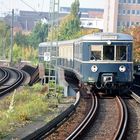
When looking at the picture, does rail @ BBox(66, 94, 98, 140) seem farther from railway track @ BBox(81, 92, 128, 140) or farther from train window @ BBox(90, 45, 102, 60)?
train window @ BBox(90, 45, 102, 60)

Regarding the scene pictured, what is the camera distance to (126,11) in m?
129

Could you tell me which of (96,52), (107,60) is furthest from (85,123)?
(96,52)

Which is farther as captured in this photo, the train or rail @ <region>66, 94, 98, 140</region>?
the train

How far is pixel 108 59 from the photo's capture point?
23.8 metres

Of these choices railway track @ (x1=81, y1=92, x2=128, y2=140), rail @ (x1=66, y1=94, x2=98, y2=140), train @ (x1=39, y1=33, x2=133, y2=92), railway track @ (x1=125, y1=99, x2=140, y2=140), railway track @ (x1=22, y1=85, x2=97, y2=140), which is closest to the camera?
rail @ (x1=66, y1=94, x2=98, y2=140)

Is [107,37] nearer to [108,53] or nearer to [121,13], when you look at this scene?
[108,53]

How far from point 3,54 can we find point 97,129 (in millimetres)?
79381

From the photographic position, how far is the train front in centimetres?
2377

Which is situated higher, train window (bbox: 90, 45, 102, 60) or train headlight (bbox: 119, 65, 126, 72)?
train window (bbox: 90, 45, 102, 60)

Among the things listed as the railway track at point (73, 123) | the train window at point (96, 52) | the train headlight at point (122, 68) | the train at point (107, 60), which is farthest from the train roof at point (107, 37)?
the railway track at point (73, 123)

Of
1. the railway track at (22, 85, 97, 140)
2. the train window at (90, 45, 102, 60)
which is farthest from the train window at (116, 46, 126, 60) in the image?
the railway track at (22, 85, 97, 140)

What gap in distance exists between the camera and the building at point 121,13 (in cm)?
12506

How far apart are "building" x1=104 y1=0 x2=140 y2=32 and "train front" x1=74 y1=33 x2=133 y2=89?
328 feet

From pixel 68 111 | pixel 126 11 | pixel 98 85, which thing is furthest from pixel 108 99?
pixel 126 11
